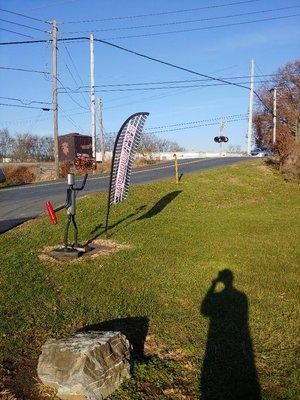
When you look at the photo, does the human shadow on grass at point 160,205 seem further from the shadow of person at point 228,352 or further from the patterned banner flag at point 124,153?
the shadow of person at point 228,352

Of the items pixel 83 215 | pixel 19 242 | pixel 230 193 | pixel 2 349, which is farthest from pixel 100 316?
pixel 230 193

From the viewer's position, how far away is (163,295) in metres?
6.51

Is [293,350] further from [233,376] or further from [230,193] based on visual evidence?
[230,193]

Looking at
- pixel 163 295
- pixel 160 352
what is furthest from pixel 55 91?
pixel 160 352

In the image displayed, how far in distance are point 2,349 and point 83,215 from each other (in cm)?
805

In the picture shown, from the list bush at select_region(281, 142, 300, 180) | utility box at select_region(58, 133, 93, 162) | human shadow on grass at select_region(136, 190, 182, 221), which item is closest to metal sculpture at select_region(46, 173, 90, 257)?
human shadow on grass at select_region(136, 190, 182, 221)

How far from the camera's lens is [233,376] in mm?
4324

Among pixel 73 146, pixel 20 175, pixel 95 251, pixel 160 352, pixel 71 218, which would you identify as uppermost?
pixel 73 146

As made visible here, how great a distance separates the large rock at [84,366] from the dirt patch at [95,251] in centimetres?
403

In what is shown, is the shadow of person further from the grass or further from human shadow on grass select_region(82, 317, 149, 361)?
human shadow on grass select_region(82, 317, 149, 361)

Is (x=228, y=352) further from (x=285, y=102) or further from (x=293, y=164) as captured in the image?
(x=285, y=102)

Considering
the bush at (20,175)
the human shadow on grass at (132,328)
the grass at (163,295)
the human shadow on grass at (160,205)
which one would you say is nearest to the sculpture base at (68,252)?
the grass at (163,295)

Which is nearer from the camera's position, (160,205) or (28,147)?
(160,205)

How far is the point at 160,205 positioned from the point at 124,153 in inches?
220
